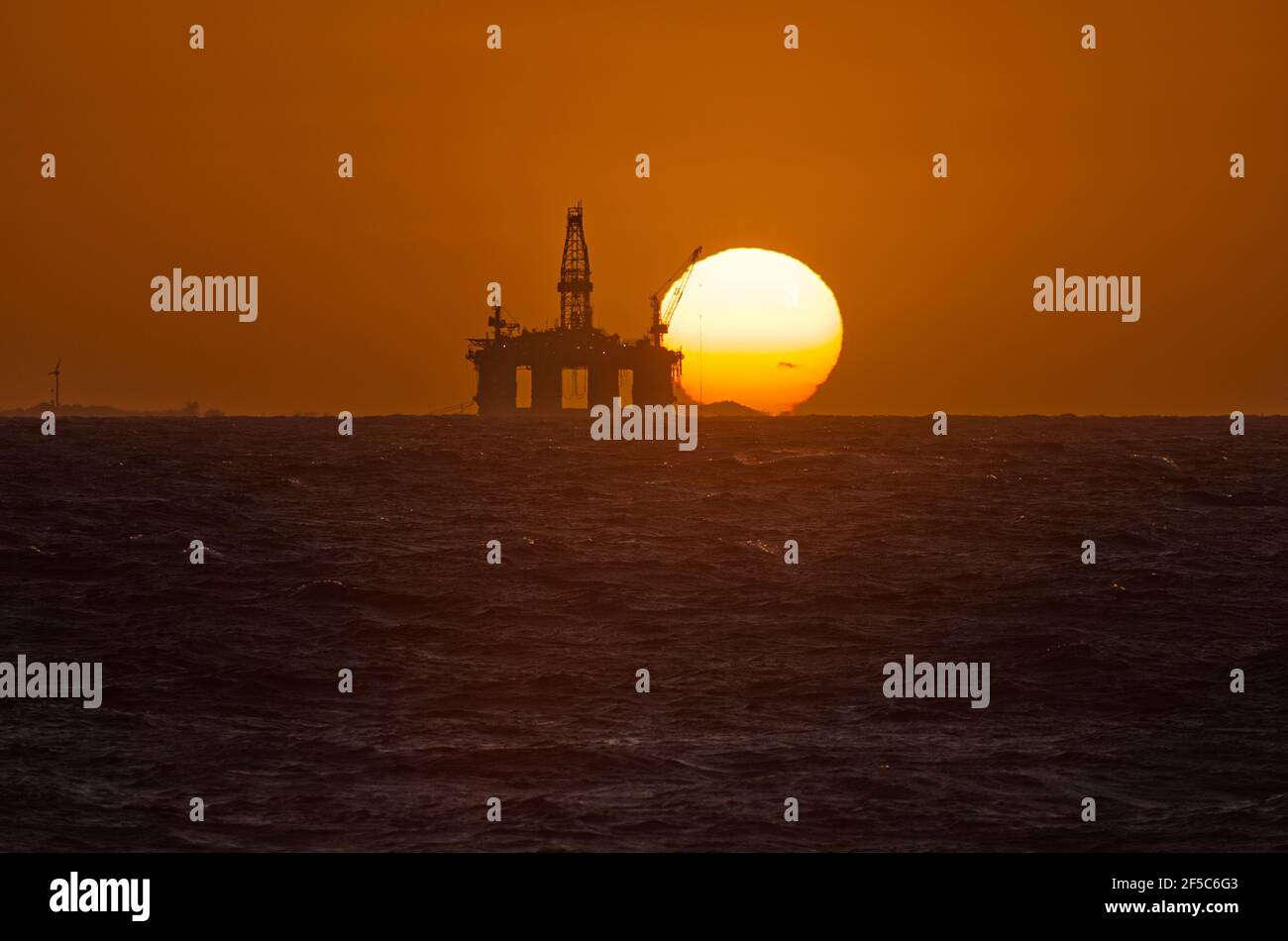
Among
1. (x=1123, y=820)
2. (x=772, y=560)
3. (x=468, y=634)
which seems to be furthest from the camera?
(x=772, y=560)

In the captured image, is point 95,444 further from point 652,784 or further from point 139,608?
point 652,784

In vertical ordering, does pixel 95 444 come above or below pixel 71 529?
above

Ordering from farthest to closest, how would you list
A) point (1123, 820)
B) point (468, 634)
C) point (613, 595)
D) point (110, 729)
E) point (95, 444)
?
1. point (95, 444)
2. point (613, 595)
3. point (468, 634)
4. point (110, 729)
5. point (1123, 820)

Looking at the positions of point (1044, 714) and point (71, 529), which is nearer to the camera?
point (1044, 714)

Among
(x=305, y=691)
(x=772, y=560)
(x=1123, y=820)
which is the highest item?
(x=772, y=560)

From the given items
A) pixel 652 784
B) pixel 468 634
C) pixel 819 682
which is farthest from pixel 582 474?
pixel 652 784

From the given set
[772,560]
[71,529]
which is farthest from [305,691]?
[71,529]
